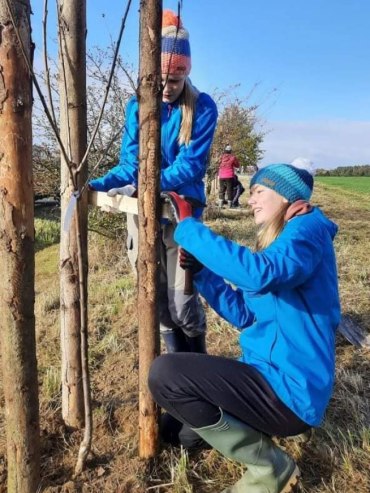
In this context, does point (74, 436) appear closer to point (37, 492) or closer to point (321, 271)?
point (37, 492)

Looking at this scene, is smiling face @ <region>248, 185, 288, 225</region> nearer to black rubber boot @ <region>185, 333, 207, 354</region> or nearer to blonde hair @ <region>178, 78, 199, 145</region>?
blonde hair @ <region>178, 78, 199, 145</region>

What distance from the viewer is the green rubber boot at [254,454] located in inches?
78.0

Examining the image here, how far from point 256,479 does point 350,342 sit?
→ 1970mm

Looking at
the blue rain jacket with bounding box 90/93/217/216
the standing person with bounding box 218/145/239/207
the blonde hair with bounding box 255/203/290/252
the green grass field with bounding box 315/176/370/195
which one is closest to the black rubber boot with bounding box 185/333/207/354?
the blue rain jacket with bounding box 90/93/217/216

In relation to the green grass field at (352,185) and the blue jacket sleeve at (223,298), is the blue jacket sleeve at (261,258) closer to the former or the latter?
the blue jacket sleeve at (223,298)

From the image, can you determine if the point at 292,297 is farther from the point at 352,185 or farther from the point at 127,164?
the point at 352,185

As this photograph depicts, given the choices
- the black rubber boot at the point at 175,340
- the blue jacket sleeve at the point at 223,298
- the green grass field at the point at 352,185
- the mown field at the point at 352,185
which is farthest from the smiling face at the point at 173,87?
the green grass field at the point at 352,185

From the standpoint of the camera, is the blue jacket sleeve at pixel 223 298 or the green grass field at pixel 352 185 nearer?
the blue jacket sleeve at pixel 223 298

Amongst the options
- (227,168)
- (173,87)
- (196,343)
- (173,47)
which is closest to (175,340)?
(196,343)

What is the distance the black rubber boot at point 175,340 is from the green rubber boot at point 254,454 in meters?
0.84

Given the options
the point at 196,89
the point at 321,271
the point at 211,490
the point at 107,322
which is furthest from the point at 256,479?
the point at 107,322

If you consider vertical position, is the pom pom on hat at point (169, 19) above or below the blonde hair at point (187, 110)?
above

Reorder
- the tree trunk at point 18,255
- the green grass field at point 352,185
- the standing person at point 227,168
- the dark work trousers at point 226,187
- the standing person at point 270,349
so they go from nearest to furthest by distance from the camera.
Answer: the tree trunk at point 18,255 → the standing person at point 270,349 → the standing person at point 227,168 → the dark work trousers at point 226,187 → the green grass field at point 352,185

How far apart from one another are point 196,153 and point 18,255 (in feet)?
3.49
